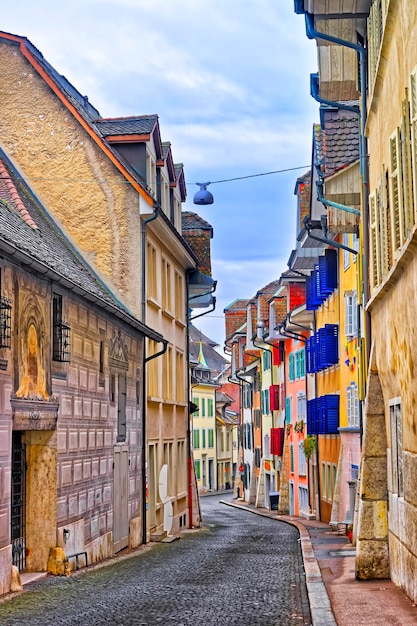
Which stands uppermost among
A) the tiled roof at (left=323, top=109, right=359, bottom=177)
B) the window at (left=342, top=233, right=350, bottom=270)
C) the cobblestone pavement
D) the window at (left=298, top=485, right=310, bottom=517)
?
the tiled roof at (left=323, top=109, right=359, bottom=177)

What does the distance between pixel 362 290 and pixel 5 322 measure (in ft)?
25.7

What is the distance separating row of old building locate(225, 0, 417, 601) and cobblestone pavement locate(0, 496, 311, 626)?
143cm

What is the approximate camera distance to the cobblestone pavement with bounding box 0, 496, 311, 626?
11.5m

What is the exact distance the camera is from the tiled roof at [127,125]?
1065 inches

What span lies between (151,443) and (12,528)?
12281mm

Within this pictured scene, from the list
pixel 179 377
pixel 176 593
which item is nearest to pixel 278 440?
pixel 179 377

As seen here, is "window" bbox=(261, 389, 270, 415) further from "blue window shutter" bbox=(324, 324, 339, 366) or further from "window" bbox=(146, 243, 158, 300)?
"window" bbox=(146, 243, 158, 300)

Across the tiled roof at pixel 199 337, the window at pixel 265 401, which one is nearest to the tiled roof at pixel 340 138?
the window at pixel 265 401

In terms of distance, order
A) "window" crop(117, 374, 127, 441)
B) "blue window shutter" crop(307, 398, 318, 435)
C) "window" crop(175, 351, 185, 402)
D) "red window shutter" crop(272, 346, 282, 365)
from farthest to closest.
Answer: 1. "red window shutter" crop(272, 346, 282, 365)
2. "blue window shutter" crop(307, 398, 318, 435)
3. "window" crop(175, 351, 185, 402)
4. "window" crop(117, 374, 127, 441)

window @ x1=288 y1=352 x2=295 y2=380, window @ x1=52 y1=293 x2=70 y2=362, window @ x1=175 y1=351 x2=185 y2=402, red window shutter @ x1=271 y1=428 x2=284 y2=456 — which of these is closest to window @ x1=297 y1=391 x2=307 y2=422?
window @ x1=288 y1=352 x2=295 y2=380

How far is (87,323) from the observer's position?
19.1 meters

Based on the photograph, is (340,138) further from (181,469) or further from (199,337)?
(199,337)

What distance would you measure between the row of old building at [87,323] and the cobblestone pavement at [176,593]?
0.90 meters

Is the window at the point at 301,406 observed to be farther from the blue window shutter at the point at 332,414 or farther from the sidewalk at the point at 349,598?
the sidewalk at the point at 349,598
